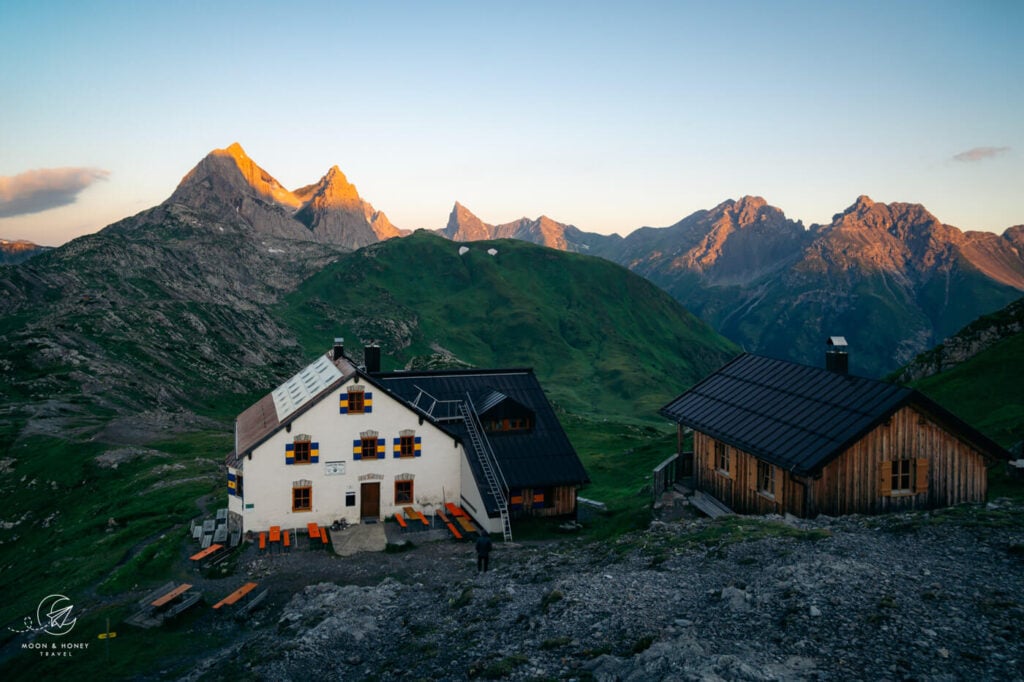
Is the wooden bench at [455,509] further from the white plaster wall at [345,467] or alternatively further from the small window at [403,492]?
the small window at [403,492]

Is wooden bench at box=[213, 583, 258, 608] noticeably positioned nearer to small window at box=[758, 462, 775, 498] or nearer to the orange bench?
the orange bench

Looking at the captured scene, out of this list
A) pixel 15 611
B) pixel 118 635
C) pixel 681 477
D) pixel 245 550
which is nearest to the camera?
pixel 118 635

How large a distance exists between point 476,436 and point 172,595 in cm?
1875

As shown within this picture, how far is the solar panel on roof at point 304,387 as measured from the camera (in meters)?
39.3

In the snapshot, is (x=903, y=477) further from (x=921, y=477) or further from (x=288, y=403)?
(x=288, y=403)

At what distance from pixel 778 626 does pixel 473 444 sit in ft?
85.6

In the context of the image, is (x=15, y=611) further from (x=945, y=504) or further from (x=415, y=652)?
(x=945, y=504)

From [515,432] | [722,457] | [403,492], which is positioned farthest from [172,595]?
[722,457]

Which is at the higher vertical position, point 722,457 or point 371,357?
point 371,357

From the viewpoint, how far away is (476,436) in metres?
41.4

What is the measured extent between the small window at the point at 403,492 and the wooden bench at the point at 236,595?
11.0m

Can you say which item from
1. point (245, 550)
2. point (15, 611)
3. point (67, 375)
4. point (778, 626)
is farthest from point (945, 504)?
point (67, 375)

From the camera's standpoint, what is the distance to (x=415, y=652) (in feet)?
66.4

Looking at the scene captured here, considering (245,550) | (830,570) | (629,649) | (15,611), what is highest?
(830,570)
